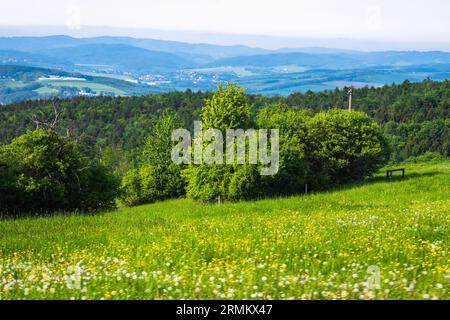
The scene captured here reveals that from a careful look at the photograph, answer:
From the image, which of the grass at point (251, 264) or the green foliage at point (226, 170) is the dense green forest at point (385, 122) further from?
the grass at point (251, 264)

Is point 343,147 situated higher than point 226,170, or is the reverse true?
point 343,147

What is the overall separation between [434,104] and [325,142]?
136 metres

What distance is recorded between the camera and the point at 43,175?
34188mm

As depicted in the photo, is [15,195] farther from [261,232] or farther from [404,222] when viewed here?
[404,222]

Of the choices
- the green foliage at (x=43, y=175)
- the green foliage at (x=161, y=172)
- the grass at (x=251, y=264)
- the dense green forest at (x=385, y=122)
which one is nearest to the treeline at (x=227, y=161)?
the green foliage at (x=43, y=175)

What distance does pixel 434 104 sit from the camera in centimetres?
17062

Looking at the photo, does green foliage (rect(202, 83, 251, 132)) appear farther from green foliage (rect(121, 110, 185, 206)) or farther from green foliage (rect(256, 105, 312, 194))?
green foliage (rect(121, 110, 185, 206))

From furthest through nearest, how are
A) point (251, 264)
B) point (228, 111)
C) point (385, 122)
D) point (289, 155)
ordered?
point (385, 122), point (289, 155), point (228, 111), point (251, 264)

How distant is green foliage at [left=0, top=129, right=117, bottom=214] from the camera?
32.5 metres

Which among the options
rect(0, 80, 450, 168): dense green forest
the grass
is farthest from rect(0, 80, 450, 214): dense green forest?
rect(0, 80, 450, 168): dense green forest

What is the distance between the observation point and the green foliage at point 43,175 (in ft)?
107

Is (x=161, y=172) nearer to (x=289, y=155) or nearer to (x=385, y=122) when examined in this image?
(x=289, y=155)

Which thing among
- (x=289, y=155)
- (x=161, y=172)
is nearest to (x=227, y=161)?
(x=289, y=155)
